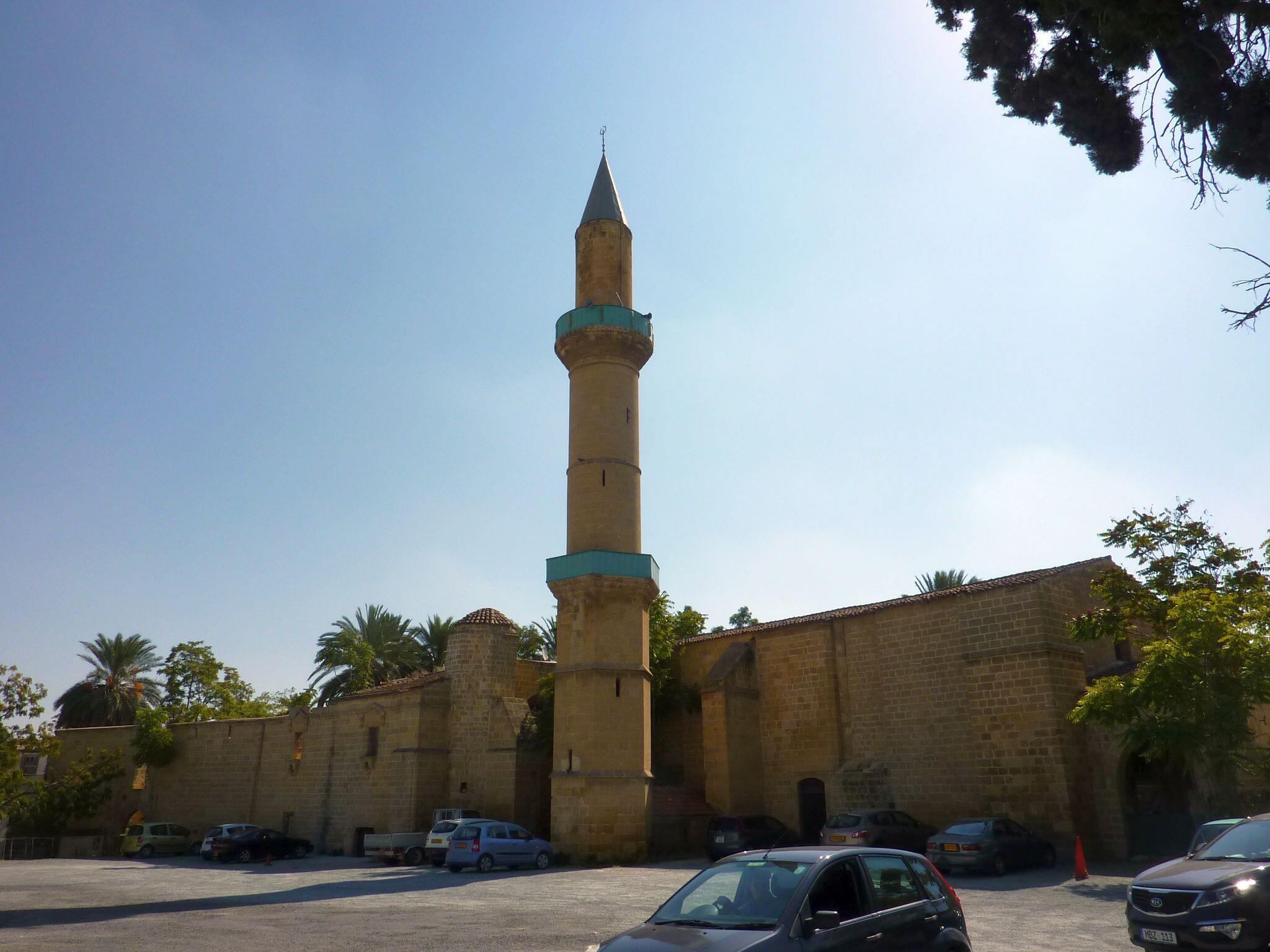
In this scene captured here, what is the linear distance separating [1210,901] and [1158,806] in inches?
669

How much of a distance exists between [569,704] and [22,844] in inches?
1060

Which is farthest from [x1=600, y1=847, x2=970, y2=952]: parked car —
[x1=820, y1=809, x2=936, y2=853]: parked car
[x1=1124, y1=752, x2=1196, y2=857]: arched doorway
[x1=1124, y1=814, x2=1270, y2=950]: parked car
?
[x1=1124, y1=752, x2=1196, y2=857]: arched doorway

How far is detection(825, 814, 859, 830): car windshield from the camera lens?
66.8 ft

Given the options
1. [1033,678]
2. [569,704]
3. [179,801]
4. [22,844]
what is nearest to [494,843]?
[569,704]

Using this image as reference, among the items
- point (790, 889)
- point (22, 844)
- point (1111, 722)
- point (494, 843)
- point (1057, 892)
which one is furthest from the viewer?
point (22, 844)

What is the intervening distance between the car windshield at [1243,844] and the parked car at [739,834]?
1424 centimetres

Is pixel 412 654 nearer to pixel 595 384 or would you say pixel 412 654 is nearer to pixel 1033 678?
pixel 595 384

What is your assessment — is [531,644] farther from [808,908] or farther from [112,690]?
[808,908]

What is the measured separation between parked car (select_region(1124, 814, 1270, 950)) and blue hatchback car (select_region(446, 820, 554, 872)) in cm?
1547

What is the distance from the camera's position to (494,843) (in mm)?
21547

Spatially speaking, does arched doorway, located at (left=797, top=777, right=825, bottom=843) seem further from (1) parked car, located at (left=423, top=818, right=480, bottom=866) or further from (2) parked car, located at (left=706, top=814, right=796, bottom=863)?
(1) parked car, located at (left=423, top=818, right=480, bottom=866)

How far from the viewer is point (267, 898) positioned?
16.2 meters

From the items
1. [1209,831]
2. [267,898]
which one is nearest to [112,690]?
[267,898]

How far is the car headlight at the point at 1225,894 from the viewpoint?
26.9 ft
